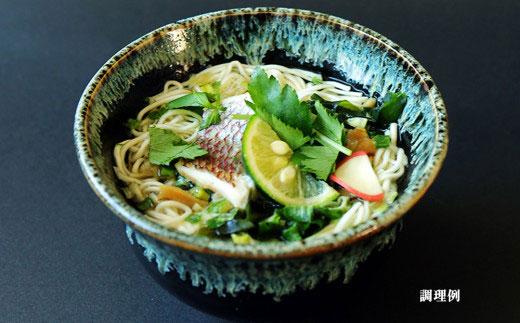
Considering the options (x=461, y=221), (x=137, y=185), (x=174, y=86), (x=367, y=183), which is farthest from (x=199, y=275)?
(x=461, y=221)

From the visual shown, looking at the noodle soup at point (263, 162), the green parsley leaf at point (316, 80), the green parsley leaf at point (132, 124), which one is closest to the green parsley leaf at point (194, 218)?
the noodle soup at point (263, 162)

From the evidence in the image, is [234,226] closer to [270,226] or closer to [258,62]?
[270,226]

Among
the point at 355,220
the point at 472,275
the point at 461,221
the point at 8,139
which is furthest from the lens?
the point at 8,139

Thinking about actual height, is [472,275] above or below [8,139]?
below

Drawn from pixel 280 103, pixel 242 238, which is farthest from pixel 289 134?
pixel 242 238

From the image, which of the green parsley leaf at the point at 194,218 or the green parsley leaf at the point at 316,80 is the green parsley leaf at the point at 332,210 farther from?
the green parsley leaf at the point at 316,80

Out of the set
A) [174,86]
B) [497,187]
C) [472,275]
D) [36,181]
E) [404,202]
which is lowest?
[472,275]

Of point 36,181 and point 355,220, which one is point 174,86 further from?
point 355,220
